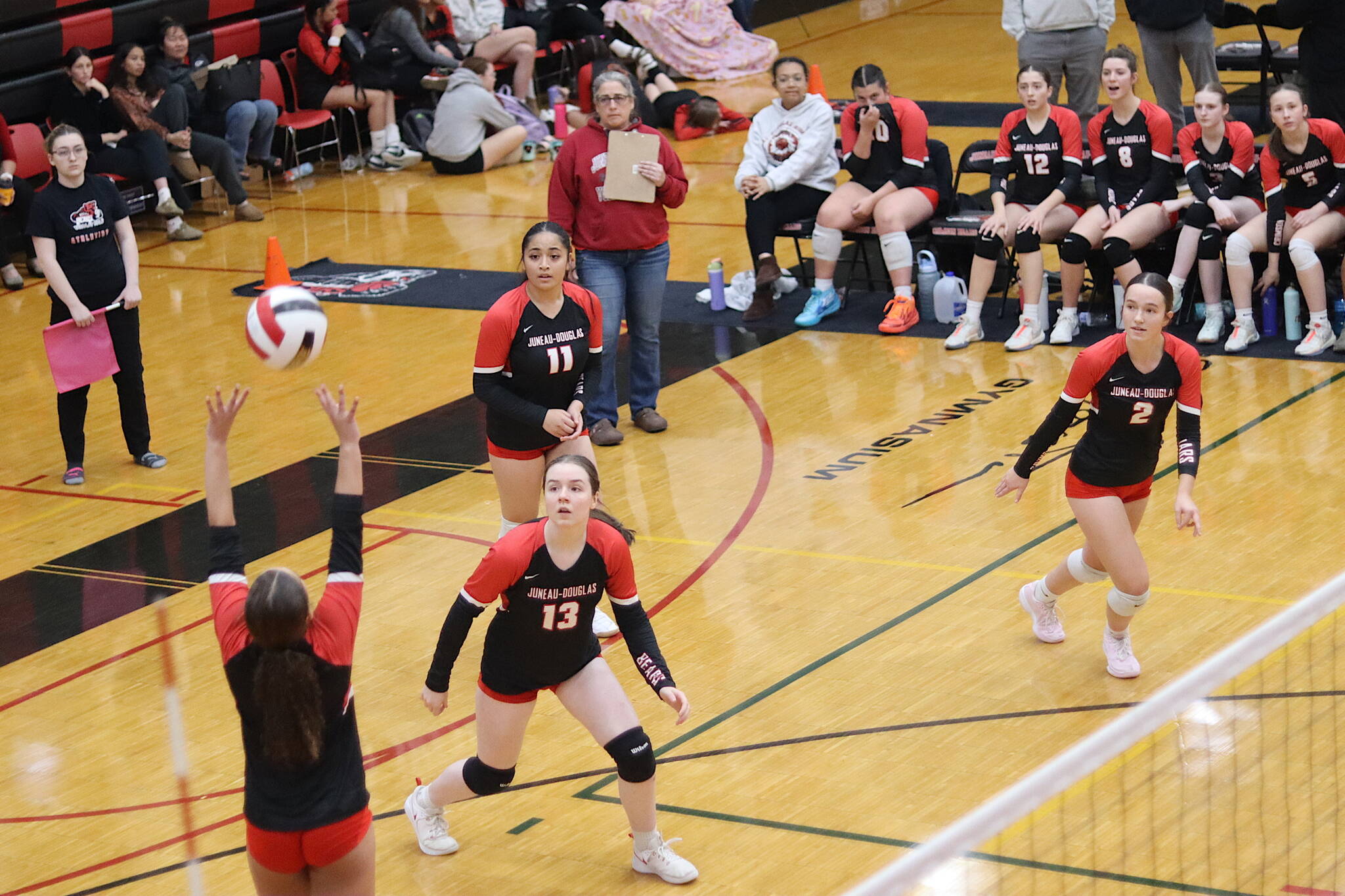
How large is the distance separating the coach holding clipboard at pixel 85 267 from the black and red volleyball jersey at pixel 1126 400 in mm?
5994

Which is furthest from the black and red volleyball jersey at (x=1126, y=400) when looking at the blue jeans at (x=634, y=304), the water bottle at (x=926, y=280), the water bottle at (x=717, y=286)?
the water bottle at (x=717, y=286)

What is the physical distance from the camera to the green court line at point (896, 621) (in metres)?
6.95

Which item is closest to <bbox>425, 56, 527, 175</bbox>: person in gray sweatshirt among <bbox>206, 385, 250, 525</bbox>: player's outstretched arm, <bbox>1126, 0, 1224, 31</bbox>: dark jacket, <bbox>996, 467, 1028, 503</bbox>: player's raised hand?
<bbox>1126, 0, 1224, 31</bbox>: dark jacket

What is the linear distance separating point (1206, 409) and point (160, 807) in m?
6.57

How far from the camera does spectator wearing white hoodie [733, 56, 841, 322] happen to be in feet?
42.5

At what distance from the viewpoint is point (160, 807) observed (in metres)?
6.74

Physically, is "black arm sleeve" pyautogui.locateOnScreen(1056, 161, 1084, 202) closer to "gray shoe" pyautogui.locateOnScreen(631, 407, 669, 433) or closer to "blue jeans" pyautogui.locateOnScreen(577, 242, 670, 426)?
"blue jeans" pyautogui.locateOnScreen(577, 242, 670, 426)

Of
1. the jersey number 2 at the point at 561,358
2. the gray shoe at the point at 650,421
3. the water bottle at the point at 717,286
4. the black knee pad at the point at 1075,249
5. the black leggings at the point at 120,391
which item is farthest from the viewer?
the water bottle at the point at 717,286

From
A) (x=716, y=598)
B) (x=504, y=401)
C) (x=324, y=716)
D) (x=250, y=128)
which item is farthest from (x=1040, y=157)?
(x=250, y=128)

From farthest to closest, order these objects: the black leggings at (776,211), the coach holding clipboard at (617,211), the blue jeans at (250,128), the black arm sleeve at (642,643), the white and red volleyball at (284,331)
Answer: the blue jeans at (250,128) < the black leggings at (776,211) < the coach holding clipboard at (617,211) < the white and red volleyball at (284,331) < the black arm sleeve at (642,643)

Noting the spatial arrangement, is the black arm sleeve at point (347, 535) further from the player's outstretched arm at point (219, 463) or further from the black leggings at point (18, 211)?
the black leggings at point (18, 211)

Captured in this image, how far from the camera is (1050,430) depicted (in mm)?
7055

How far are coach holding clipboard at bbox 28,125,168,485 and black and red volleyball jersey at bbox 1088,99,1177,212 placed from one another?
6445 mm

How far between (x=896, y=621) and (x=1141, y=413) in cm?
161
